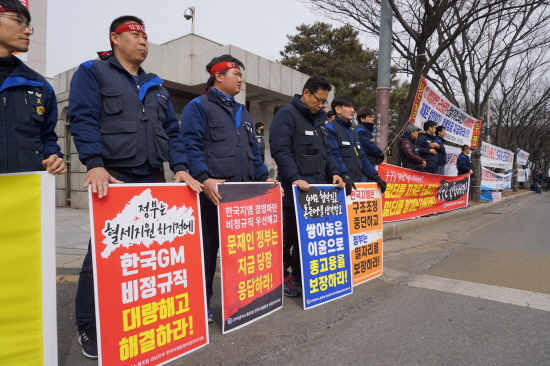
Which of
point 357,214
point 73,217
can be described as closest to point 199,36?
point 73,217

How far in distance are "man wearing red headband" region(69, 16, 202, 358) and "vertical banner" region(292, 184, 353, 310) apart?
1144mm

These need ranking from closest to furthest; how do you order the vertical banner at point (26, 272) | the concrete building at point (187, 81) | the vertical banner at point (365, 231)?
the vertical banner at point (26, 272) → the vertical banner at point (365, 231) → the concrete building at point (187, 81)

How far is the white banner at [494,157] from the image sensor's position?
15078 mm

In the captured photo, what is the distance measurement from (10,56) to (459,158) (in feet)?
33.7

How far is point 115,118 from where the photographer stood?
233 centimetres

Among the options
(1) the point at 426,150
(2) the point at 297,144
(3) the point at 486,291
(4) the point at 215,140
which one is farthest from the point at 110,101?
(1) the point at 426,150

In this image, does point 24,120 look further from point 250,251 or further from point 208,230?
point 250,251

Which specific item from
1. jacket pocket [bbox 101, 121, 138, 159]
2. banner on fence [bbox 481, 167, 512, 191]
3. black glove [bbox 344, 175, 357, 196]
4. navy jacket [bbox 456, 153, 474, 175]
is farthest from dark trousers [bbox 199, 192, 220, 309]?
banner on fence [bbox 481, 167, 512, 191]

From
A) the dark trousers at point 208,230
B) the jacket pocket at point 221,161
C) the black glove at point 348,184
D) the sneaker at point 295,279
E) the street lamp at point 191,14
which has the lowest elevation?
the sneaker at point 295,279

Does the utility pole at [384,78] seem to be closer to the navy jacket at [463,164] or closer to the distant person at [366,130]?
the distant person at [366,130]

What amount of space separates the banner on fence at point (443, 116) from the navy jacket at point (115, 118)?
22.5 feet

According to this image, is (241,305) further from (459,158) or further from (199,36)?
(199,36)

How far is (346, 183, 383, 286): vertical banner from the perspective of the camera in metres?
3.89

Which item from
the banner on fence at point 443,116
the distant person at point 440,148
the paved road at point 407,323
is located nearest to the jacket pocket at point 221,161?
the paved road at point 407,323
